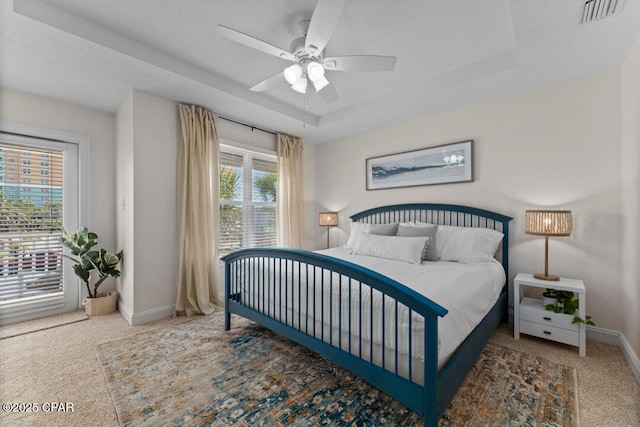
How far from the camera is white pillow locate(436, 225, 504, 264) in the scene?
2746 mm

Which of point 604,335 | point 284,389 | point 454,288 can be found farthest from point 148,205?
point 604,335

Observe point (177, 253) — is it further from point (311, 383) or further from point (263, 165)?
point (311, 383)

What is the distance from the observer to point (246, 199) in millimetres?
4109

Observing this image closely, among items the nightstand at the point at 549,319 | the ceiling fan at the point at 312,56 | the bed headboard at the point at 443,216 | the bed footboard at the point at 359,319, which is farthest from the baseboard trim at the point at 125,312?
the nightstand at the point at 549,319

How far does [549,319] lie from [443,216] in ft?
4.84

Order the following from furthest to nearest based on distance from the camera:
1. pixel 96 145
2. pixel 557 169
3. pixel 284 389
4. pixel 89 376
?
pixel 96 145 < pixel 557 169 < pixel 89 376 < pixel 284 389

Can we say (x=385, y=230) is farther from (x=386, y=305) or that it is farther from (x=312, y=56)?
(x=312, y=56)

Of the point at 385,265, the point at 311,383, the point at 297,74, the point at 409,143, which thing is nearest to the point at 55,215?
the point at 297,74

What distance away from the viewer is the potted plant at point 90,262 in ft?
9.85

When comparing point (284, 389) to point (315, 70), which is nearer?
point (284, 389)

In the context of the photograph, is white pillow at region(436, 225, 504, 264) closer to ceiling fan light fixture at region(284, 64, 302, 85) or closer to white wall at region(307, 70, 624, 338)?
white wall at region(307, 70, 624, 338)

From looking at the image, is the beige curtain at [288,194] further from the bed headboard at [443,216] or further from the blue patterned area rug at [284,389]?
the blue patterned area rug at [284,389]

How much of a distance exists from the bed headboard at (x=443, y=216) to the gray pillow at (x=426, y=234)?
0.41 meters

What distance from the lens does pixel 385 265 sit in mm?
2596
